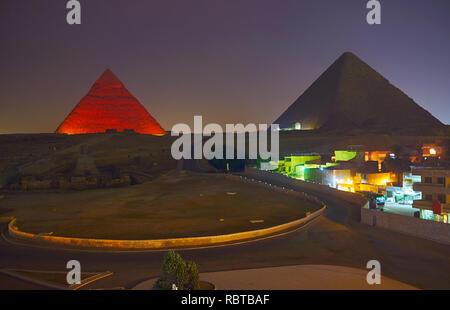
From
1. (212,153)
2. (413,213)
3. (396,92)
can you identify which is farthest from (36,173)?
(396,92)

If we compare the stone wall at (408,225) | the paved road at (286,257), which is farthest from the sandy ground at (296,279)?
the stone wall at (408,225)

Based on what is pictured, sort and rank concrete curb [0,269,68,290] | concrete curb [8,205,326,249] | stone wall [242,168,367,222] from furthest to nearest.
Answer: stone wall [242,168,367,222] < concrete curb [8,205,326,249] < concrete curb [0,269,68,290]

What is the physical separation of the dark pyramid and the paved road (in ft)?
186

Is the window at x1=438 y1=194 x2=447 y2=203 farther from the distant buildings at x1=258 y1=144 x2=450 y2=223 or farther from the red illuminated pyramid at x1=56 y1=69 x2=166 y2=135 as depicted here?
the red illuminated pyramid at x1=56 y1=69 x2=166 y2=135

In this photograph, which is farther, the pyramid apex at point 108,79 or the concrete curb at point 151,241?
the pyramid apex at point 108,79

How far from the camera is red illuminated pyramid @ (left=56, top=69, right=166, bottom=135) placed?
74312 millimetres

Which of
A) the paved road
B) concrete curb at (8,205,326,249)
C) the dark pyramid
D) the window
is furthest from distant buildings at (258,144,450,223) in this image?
the dark pyramid

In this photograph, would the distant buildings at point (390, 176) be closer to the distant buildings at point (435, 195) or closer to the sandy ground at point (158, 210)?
the distant buildings at point (435, 195)

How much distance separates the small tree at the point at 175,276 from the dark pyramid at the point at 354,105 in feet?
211

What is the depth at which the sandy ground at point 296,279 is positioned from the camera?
957cm

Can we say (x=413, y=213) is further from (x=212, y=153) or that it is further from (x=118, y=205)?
(x=212, y=153)

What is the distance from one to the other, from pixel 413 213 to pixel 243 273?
1150 cm

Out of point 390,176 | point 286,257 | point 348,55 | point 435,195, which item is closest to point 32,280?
point 286,257
